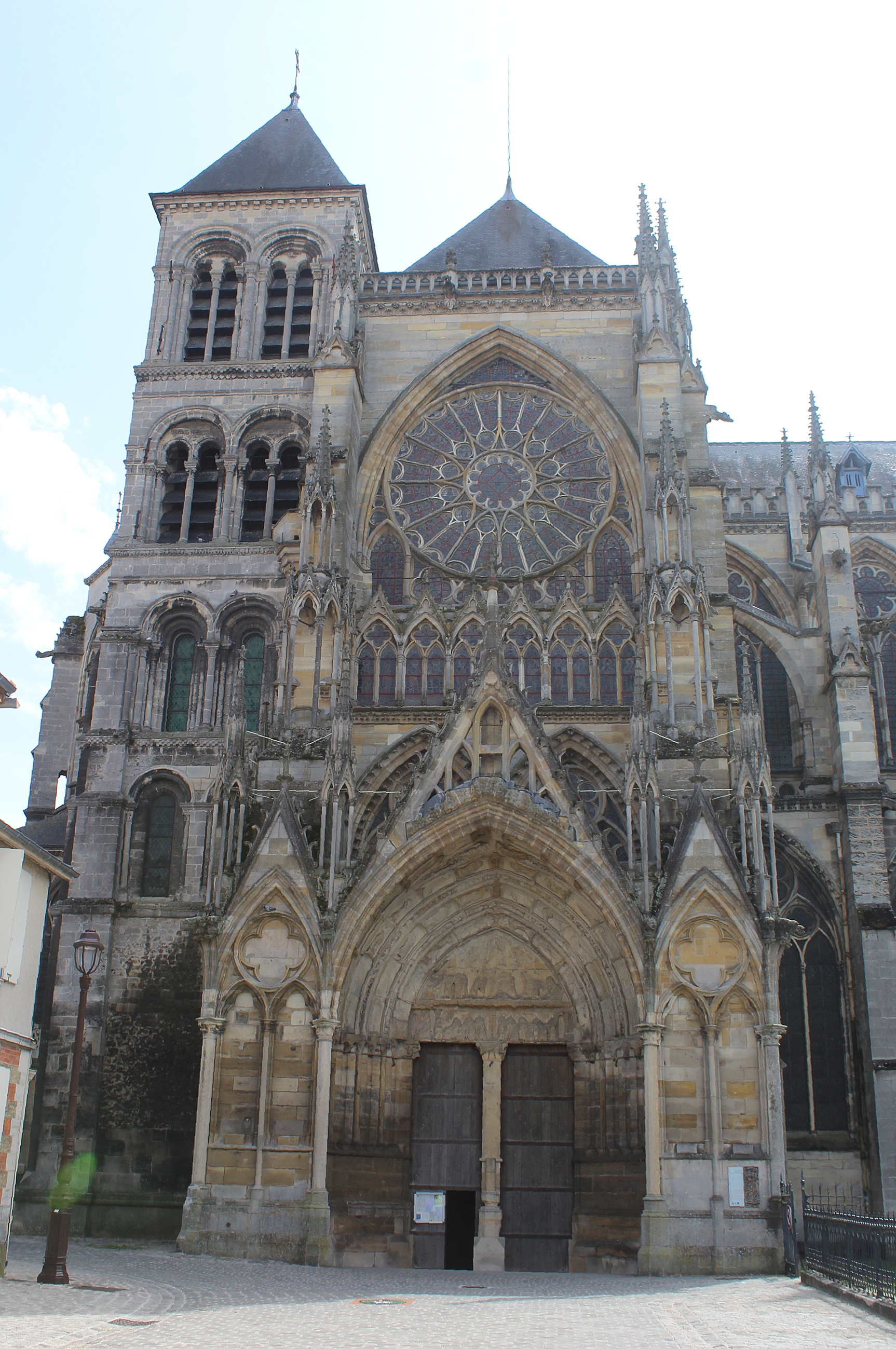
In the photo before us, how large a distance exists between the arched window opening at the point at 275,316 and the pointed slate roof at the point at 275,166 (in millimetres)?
2384

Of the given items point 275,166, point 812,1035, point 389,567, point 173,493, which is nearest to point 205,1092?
A: point 389,567

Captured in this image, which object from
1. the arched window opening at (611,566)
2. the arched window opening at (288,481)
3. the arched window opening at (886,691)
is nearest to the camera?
the arched window opening at (611,566)

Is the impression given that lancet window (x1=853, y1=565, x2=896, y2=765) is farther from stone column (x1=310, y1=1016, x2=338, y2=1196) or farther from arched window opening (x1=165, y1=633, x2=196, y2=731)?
stone column (x1=310, y1=1016, x2=338, y2=1196)

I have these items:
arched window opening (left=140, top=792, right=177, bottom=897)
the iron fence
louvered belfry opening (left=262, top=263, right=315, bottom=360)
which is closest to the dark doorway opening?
the iron fence

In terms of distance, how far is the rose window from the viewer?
25.1 m

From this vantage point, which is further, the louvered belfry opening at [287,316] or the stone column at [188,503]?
the louvered belfry opening at [287,316]

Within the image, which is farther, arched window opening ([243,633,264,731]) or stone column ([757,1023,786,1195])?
arched window opening ([243,633,264,731])

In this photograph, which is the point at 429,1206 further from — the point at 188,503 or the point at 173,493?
the point at 173,493

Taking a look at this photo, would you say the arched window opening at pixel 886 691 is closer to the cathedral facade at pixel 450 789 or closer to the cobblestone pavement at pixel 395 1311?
the cathedral facade at pixel 450 789

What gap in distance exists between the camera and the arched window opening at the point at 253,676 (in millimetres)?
25531

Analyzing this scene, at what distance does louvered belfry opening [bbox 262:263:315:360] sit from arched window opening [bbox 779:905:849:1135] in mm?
17240

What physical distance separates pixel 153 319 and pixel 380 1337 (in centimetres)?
2460

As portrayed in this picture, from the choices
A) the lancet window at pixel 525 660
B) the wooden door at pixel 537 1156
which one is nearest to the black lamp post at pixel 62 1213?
the wooden door at pixel 537 1156

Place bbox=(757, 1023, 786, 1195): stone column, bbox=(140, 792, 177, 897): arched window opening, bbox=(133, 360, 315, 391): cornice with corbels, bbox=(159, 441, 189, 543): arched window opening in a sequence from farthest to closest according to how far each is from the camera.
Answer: bbox=(133, 360, 315, 391): cornice with corbels → bbox=(159, 441, 189, 543): arched window opening → bbox=(140, 792, 177, 897): arched window opening → bbox=(757, 1023, 786, 1195): stone column
